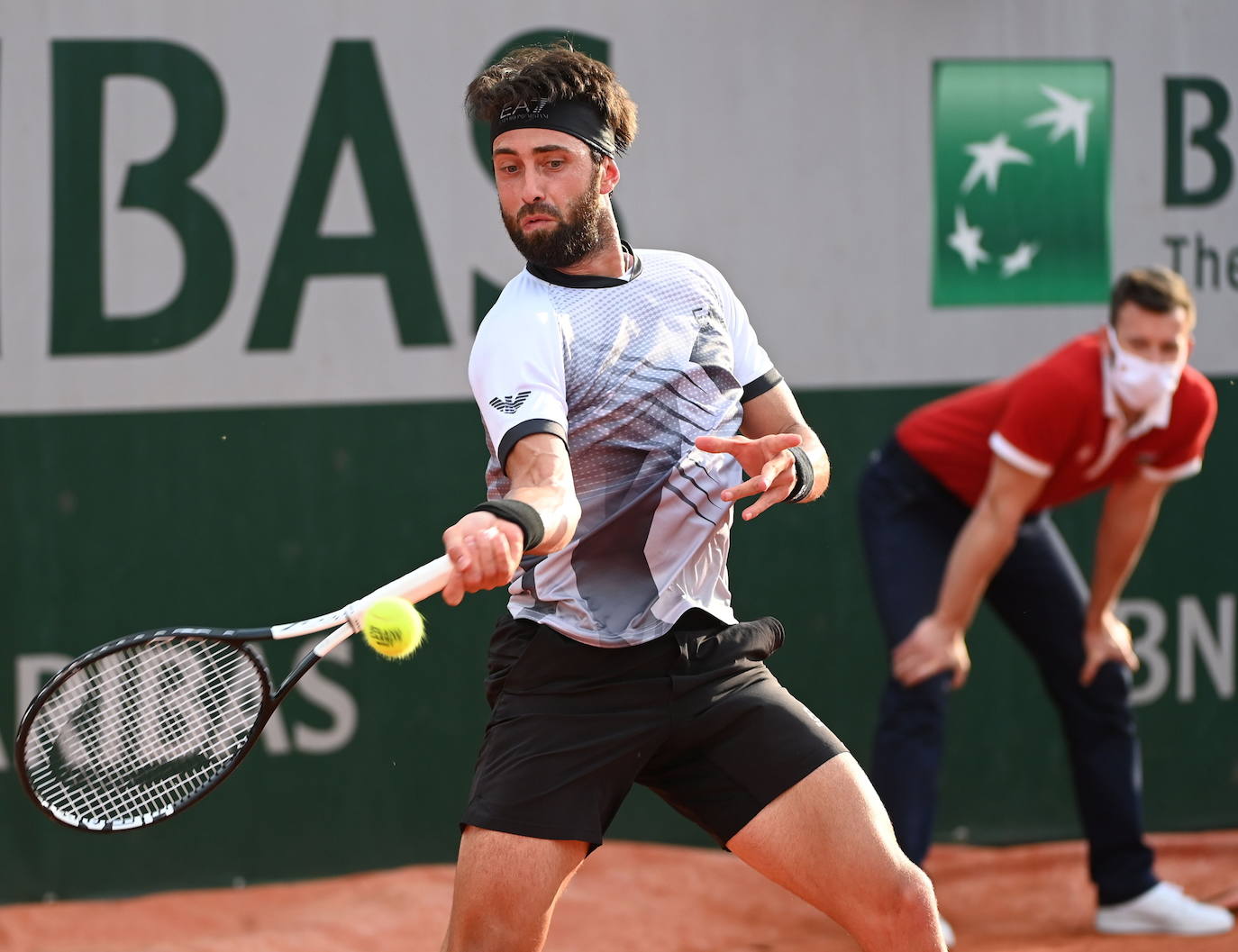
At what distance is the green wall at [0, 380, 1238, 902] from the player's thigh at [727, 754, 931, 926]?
2.37 metres

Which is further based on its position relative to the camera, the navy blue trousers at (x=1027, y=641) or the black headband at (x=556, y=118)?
the navy blue trousers at (x=1027, y=641)

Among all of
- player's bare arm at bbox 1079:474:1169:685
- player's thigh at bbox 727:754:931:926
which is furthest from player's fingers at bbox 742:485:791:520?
player's bare arm at bbox 1079:474:1169:685

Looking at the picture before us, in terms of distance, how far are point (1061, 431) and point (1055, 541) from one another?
45 centimetres

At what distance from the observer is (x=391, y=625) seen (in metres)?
2.38

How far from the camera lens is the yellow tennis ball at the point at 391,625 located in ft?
7.82

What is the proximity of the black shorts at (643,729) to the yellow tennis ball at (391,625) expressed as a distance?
1.23ft

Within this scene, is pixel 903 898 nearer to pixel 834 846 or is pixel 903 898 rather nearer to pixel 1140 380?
pixel 834 846

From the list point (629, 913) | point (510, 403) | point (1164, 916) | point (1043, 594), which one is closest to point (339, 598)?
→ point (629, 913)

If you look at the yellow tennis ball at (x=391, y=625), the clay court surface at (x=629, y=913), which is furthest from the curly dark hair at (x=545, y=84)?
the clay court surface at (x=629, y=913)

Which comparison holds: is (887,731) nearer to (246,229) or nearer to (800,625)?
(800,625)

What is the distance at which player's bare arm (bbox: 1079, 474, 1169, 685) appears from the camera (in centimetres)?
436

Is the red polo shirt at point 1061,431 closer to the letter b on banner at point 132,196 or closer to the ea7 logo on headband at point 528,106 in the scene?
the ea7 logo on headband at point 528,106

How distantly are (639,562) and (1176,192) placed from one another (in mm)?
3198

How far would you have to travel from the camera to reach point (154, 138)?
15.5ft
